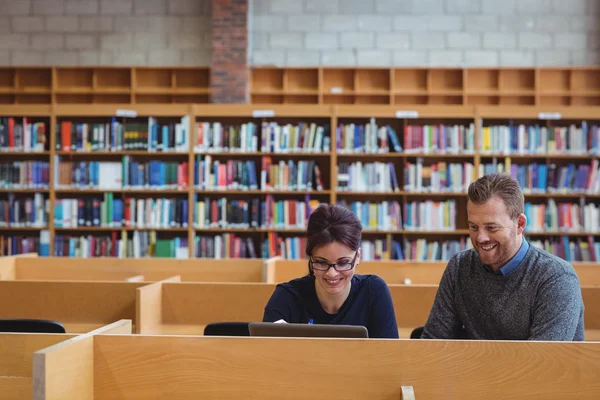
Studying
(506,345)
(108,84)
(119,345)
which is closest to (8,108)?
(108,84)

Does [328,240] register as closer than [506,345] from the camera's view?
No

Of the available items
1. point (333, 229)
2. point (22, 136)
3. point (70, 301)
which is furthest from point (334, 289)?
point (22, 136)

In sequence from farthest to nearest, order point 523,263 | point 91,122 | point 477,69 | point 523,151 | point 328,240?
point 477,69 → point 91,122 → point 523,151 → point 328,240 → point 523,263

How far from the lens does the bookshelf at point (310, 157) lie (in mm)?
7121

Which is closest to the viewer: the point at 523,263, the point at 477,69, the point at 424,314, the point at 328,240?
the point at 523,263

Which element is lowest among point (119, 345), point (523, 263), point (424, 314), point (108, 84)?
point (424, 314)

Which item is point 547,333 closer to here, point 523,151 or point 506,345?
point 506,345

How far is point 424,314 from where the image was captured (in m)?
3.72

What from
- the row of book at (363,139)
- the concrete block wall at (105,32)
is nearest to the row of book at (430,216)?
the row of book at (363,139)

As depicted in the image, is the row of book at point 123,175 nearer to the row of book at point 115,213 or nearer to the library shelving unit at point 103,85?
the row of book at point 115,213

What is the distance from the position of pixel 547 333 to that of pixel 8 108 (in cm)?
672

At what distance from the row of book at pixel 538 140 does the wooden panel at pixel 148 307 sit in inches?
173

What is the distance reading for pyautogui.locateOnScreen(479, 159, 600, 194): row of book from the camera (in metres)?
7.11

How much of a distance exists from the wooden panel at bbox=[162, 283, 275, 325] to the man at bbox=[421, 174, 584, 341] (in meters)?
1.63
